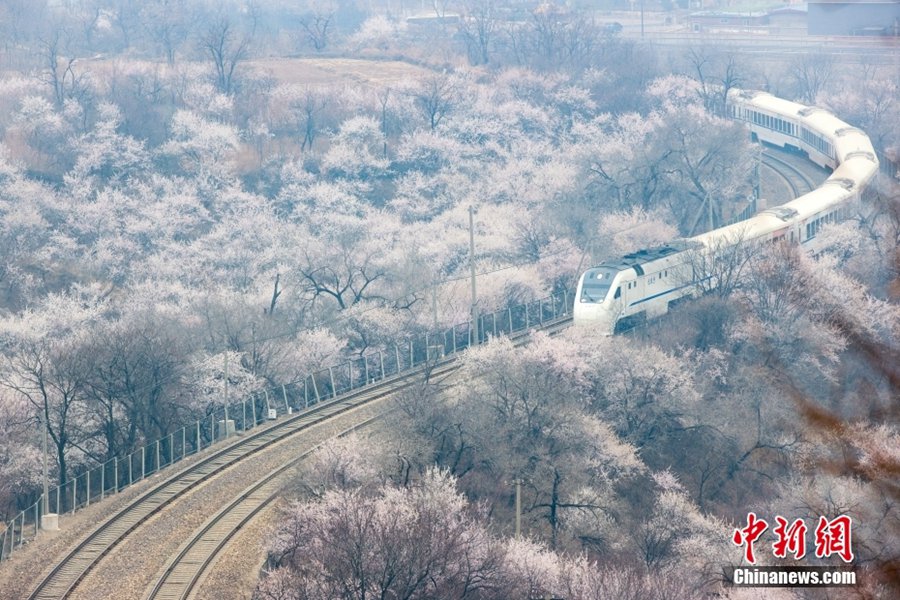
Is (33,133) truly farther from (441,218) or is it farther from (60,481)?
(60,481)

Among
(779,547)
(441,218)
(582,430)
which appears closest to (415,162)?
(441,218)

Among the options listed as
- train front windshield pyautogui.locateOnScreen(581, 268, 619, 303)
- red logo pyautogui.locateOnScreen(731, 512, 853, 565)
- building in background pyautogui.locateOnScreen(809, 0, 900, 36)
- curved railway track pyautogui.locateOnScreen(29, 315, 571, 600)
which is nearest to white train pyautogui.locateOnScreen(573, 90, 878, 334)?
train front windshield pyautogui.locateOnScreen(581, 268, 619, 303)

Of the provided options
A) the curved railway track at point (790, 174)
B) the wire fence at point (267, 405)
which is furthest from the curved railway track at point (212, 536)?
the curved railway track at point (790, 174)

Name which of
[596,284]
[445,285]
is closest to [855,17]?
[445,285]

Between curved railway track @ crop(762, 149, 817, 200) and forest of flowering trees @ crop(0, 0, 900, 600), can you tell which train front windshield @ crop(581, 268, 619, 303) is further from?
curved railway track @ crop(762, 149, 817, 200)

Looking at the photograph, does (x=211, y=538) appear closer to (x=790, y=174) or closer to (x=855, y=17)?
(x=790, y=174)

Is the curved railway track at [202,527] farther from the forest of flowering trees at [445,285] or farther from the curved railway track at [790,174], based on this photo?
the curved railway track at [790,174]
